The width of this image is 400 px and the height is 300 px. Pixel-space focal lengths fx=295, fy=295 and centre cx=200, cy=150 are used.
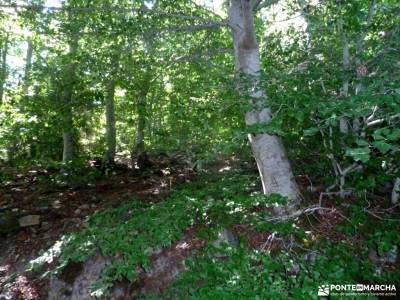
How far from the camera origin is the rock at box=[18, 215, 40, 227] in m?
5.41

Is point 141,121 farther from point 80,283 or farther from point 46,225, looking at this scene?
point 80,283

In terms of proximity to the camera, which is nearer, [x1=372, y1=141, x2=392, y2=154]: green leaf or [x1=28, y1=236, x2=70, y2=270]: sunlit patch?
[x1=372, y1=141, x2=392, y2=154]: green leaf

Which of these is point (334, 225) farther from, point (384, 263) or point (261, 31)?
point (261, 31)

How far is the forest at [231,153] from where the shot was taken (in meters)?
3.08

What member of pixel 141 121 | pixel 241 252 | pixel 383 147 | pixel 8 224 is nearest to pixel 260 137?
pixel 241 252

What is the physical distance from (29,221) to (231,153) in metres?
3.98

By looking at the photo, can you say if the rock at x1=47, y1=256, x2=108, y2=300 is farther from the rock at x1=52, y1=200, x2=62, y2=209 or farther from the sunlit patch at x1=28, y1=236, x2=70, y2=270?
the rock at x1=52, y1=200, x2=62, y2=209

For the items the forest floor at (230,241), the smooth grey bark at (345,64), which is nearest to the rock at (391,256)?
the forest floor at (230,241)

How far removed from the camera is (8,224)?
17.9 feet

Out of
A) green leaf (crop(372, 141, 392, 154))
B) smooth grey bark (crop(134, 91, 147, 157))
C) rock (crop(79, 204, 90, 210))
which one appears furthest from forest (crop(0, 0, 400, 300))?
smooth grey bark (crop(134, 91, 147, 157))

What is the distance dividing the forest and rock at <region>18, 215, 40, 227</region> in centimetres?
4

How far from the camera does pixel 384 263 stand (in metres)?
3.52

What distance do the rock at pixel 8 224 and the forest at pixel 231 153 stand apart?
0.03 meters

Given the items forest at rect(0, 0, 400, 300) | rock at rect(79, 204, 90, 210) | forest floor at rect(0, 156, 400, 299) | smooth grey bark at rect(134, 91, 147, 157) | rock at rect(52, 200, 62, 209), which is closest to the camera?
forest at rect(0, 0, 400, 300)
